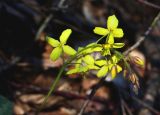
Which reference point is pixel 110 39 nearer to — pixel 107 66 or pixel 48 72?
pixel 107 66

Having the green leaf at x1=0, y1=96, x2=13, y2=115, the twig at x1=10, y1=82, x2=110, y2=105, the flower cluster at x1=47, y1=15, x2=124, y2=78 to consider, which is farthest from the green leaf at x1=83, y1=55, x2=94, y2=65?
the twig at x1=10, y1=82, x2=110, y2=105

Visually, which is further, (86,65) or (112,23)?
(86,65)

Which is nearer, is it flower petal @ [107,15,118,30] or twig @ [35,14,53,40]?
flower petal @ [107,15,118,30]

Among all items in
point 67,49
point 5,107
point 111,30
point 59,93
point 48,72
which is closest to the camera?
point 111,30

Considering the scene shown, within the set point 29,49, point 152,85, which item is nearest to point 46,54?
point 29,49

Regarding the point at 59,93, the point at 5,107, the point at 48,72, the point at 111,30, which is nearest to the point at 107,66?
the point at 111,30

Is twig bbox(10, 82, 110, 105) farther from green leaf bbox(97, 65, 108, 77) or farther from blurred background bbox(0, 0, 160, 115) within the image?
green leaf bbox(97, 65, 108, 77)

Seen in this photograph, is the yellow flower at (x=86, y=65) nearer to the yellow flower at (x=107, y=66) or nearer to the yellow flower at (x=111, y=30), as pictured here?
the yellow flower at (x=107, y=66)

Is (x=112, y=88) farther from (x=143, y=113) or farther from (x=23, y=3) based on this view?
(x=23, y=3)
